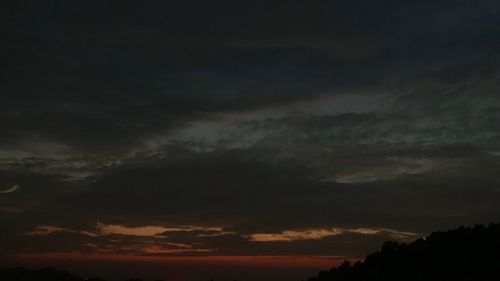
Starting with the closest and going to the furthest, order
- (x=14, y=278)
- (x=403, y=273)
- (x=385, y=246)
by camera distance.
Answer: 1. (x=403, y=273)
2. (x=385, y=246)
3. (x=14, y=278)

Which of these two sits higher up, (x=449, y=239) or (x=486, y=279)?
(x=449, y=239)

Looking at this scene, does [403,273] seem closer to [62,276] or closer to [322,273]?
[322,273]

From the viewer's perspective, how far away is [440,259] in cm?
7200

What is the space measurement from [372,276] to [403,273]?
7424mm

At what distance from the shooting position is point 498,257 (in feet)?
211

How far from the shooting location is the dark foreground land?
6500cm

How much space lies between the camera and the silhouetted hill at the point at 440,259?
6500 centimetres

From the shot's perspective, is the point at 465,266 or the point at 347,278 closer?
the point at 465,266

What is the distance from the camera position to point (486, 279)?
60.2 meters

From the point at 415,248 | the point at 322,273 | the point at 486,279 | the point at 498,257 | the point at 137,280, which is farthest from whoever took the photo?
the point at 137,280


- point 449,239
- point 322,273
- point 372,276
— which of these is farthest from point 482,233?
point 322,273

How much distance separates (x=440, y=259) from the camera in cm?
7200

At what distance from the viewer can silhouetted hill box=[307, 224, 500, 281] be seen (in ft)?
213

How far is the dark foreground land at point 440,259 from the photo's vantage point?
65.0 meters
